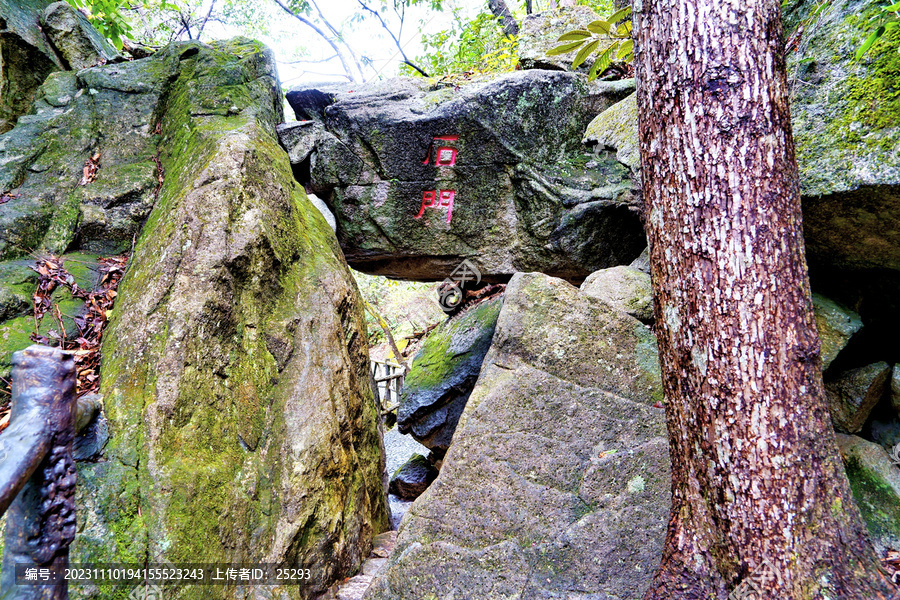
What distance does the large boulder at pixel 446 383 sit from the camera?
4840mm

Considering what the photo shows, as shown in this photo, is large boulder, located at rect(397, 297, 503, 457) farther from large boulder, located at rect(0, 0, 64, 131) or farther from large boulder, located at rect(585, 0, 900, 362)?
large boulder, located at rect(0, 0, 64, 131)

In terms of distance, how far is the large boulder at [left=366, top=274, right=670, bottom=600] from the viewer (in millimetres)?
2516

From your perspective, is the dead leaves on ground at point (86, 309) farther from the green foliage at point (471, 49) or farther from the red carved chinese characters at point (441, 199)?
the green foliage at point (471, 49)

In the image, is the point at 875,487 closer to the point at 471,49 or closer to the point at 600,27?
the point at 600,27

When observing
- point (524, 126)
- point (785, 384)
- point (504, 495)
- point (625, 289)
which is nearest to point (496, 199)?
point (524, 126)

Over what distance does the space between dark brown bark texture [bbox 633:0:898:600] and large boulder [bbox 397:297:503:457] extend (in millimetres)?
2855

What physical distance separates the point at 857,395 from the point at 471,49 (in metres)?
7.57

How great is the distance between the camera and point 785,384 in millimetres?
1777

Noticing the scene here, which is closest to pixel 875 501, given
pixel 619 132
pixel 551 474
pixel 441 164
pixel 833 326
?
pixel 833 326

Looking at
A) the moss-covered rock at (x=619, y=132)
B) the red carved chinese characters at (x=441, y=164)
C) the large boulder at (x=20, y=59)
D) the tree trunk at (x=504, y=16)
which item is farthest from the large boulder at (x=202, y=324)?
the tree trunk at (x=504, y=16)

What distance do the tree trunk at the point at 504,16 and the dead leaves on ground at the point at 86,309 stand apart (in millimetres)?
7923

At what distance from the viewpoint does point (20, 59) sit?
202 inches

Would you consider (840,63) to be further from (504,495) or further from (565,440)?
(504,495)

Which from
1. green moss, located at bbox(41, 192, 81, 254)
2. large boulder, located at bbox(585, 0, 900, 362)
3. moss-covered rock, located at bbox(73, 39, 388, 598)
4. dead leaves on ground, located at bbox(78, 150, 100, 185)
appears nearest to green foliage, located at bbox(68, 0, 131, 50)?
dead leaves on ground, located at bbox(78, 150, 100, 185)
